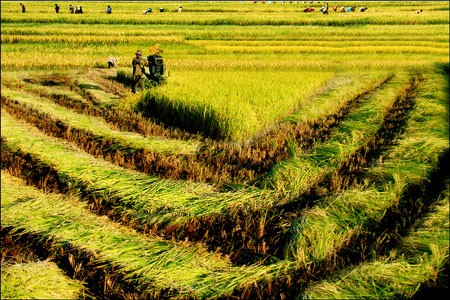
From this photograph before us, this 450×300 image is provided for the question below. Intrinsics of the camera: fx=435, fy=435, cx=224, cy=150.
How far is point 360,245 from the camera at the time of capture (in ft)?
10.5

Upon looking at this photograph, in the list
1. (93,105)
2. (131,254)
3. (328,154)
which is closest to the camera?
(131,254)

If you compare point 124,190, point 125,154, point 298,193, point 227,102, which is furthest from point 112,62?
point 298,193

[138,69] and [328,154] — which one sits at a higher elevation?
[138,69]

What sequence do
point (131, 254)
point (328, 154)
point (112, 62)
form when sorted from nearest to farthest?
1. point (131, 254)
2. point (328, 154)
3. point (112, 62)

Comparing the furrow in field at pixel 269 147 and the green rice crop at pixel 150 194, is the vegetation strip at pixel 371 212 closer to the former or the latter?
the green rice crop at pixel 150 194

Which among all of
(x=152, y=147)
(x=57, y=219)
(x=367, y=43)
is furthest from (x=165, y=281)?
(x=367, y=43)

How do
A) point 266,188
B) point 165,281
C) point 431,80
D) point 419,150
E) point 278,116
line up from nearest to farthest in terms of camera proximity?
1. point 165,281
2. point 266,188
3. point 419,150
4. point 278,116
5. point 431,80

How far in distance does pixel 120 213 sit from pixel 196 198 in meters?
0.68

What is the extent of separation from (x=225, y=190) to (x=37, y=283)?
6.39ft

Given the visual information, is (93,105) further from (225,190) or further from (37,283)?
(37,283)

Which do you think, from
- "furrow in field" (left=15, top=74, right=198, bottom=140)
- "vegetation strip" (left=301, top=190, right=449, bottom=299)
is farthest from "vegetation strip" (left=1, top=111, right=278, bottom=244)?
"furrow in field" (left=15, top=74, right=198, bottom=140)

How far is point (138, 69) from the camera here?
8406mm

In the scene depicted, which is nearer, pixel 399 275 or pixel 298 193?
pixel 399 275

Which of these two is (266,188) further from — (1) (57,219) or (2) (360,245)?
(1) (57,219)
